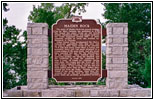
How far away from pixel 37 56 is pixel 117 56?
2325 mm

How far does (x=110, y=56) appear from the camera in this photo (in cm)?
816

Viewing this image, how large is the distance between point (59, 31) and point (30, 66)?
4.31 ft

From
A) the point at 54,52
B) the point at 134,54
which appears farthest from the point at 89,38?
the point at 134,54

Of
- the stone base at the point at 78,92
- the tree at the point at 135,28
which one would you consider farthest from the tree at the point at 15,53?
the tree at the point at 135,28

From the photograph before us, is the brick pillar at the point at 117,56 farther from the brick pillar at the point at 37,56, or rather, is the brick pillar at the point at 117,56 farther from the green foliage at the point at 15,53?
the green foliage at the point at 15,53

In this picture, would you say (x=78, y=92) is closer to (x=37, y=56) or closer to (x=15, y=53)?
(x=37, y=56)

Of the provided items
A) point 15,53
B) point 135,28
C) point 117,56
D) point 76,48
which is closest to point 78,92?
point 76,48

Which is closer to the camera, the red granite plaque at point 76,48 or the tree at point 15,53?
the red granite plaque at point 76,48

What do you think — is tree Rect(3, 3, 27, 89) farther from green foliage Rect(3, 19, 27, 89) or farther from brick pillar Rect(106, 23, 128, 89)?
brick pillar Rect(106, 23, 128, 89)

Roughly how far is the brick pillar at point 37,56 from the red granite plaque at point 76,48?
287 mm

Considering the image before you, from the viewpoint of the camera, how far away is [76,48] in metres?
8.16

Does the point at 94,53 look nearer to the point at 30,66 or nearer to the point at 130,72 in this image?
the point at 30,66

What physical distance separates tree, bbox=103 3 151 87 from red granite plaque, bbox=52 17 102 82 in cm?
323

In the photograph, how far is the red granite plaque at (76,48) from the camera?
8.15 metres
